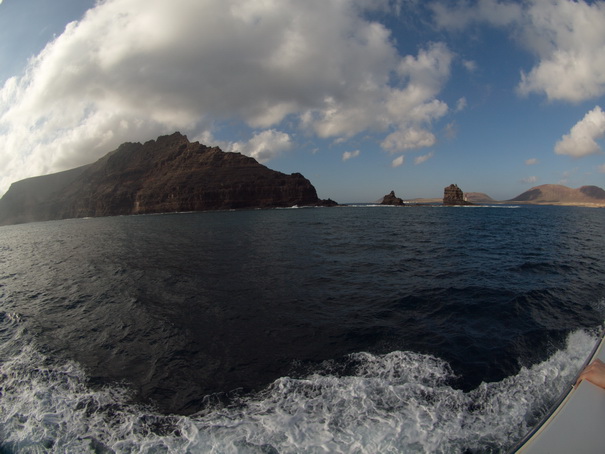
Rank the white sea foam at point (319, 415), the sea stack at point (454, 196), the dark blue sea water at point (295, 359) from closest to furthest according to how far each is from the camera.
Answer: the white sea foam at point (319, 415) < the dark blue sea water at point (295, 359) < the sea stack at point (454, 196)

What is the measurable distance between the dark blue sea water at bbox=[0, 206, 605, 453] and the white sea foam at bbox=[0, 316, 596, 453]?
35 mm

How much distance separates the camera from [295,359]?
330 inches

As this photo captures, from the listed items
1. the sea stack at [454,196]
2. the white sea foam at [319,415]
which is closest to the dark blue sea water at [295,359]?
the white sea foam at [319,415]

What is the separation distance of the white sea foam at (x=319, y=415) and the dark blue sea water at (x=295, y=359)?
0.04 m

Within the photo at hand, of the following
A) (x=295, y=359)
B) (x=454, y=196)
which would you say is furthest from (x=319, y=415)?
(x=454, y=196)

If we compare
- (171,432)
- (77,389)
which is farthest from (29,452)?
(171,432)

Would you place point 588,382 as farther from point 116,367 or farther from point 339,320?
point 116,367

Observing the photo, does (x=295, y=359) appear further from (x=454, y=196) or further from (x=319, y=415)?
(x=454, y=196)

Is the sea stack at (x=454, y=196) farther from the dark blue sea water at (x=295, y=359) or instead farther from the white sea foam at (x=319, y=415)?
the white sea foam at (x=319, y=415)

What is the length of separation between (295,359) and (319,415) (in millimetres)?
2364

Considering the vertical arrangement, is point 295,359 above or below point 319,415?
above

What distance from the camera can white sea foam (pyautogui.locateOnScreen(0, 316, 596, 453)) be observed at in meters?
5.45

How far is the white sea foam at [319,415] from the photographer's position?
17.9 feet

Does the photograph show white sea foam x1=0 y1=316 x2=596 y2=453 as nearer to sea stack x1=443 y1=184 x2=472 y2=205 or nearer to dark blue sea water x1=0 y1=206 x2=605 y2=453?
dark blue sea water x1=0 y1=206 x2=605 y2=453
